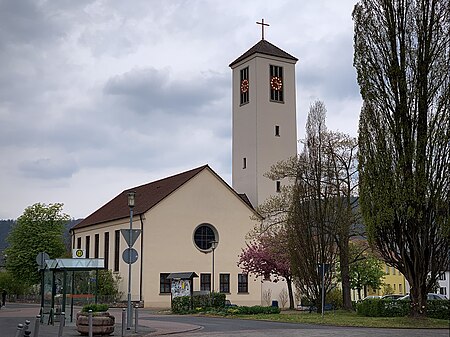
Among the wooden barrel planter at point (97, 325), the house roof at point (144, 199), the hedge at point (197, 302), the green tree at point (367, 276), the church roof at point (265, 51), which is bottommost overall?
the wooden barrel planter at point (97, 325)

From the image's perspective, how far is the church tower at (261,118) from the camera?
6222 cm

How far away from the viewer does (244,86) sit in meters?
65.2

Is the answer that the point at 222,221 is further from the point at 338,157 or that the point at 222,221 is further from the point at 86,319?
the point at 86,319

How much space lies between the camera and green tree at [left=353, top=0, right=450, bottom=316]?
93.8 ft

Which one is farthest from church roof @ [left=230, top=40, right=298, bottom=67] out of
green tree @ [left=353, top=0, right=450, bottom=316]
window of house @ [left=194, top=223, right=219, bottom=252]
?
green tree @ [left=353, top=0, right=450, bottom=316]

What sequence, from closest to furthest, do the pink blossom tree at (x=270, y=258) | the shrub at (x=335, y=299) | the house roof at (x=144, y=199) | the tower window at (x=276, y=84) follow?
the pink blossom tree at (x=270, y=258)
the shrub at (x=335, y=299)
the house roof at (x=144, y=199)
the tower window at (x=276, y=84)

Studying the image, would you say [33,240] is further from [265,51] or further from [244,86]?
[265,51]

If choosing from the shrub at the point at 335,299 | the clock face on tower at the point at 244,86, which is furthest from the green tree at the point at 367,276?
the clock face on tower at the point at 244,86

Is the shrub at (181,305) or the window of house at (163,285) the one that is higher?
the window of house at (163,285)

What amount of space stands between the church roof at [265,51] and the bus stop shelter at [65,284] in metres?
37.6

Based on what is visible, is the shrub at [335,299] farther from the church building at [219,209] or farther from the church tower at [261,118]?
the church tower at [261,118]

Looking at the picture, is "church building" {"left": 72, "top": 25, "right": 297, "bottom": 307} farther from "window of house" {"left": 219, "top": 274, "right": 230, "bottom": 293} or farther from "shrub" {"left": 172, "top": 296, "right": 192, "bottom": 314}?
"shrub" {"left": 172, "top": 296, "right": 192, "bottom": 314}

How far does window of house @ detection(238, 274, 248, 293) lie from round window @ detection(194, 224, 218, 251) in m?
3.91

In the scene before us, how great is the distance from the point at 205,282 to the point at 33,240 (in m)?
27.3
